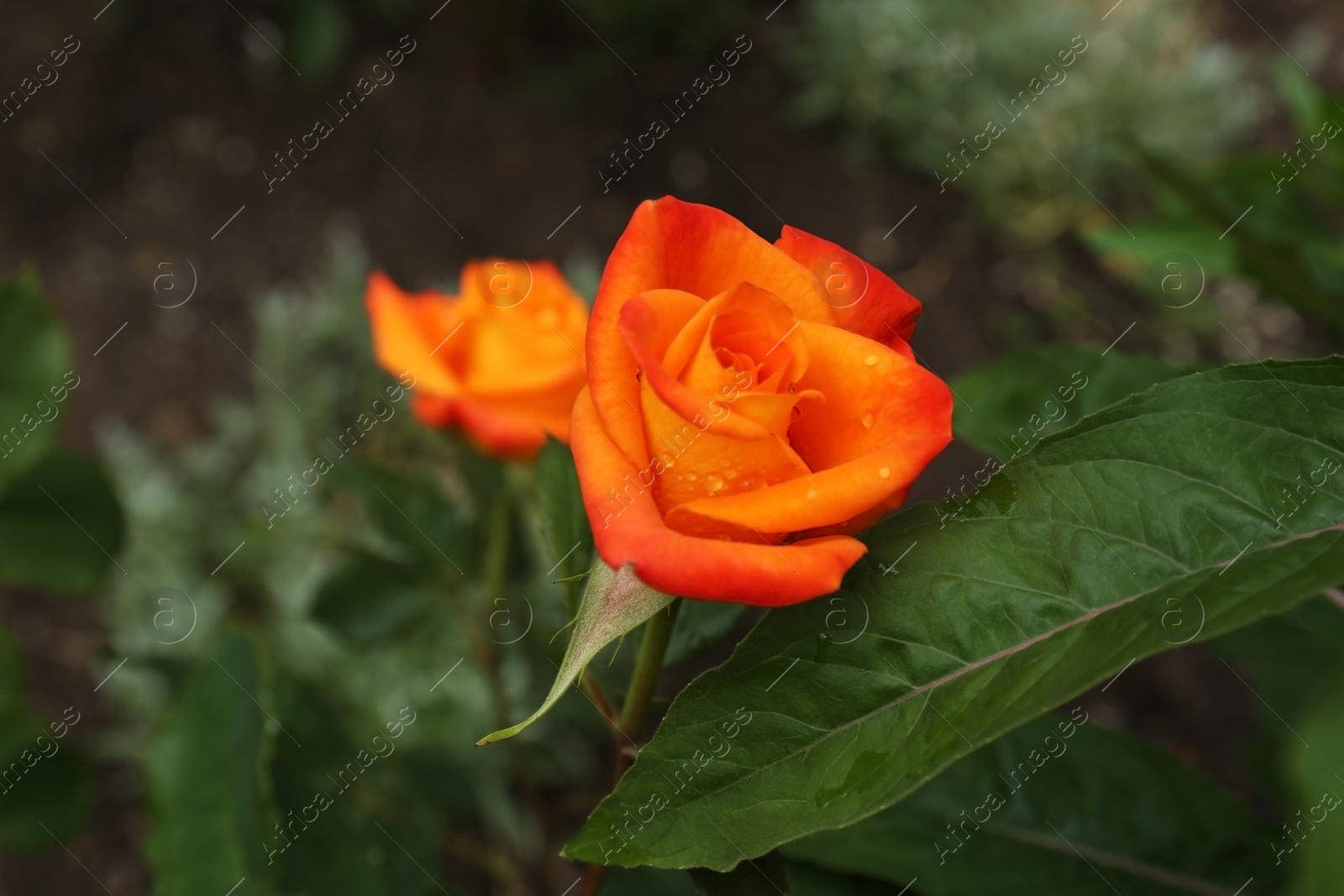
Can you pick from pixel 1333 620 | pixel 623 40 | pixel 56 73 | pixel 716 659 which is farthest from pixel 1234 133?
pixel 56 73

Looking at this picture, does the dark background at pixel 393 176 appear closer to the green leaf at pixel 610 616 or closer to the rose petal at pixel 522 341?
the rose petal at pixel 522 341

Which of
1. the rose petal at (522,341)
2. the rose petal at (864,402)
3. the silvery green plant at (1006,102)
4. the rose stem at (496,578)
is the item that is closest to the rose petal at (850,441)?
the rose petal at (864,402)

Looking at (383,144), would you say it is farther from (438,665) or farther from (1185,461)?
(1185,461)

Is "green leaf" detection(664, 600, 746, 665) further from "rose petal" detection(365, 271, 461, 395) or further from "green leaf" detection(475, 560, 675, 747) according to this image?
"rose petal" detection(365, 271, 461, 395)

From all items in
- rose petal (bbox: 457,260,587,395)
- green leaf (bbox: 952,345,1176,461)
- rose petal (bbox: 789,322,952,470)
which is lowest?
green leaf (bbox: 952,345,1176,461)

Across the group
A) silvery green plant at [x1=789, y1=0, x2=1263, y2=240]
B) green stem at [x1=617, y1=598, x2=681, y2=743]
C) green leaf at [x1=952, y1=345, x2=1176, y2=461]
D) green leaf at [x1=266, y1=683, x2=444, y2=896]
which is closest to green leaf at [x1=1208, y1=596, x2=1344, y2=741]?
green leaf at [x1=952, y1=345, x2=1176, y2=461]

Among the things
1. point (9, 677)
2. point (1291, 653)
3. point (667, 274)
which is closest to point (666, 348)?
point (667, 274)

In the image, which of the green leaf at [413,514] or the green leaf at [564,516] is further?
the green leaf at [413,514]
